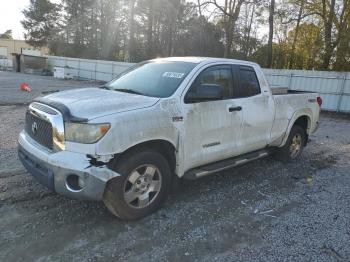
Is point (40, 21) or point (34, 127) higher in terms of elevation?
point (40, 21)

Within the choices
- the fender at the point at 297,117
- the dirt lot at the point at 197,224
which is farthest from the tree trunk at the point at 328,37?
the dirt lot at the point at 197,224

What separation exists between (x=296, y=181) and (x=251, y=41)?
3124 centimetres

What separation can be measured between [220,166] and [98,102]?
195 cm

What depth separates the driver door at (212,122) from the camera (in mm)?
4086

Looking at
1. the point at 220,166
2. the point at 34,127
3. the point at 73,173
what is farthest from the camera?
the point at 220,166

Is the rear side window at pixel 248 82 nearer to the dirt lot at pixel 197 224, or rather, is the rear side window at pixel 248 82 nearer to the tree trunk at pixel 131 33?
the dirt lot at pixel 197 224

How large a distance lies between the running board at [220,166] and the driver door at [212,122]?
0.08m

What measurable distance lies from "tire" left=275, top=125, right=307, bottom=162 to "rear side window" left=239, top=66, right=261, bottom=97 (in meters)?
1.57

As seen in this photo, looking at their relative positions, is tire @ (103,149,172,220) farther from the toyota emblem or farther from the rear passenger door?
the rear passenger door

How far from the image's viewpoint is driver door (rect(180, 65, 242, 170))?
13.4 feet

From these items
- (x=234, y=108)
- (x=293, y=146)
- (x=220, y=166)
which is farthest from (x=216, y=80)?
(x=293, y=146)

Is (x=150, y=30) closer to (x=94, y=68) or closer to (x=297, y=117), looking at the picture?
(x=94, y=68)

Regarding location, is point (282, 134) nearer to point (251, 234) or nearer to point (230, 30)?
point (251, 234)

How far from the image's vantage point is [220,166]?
4.59 meters
